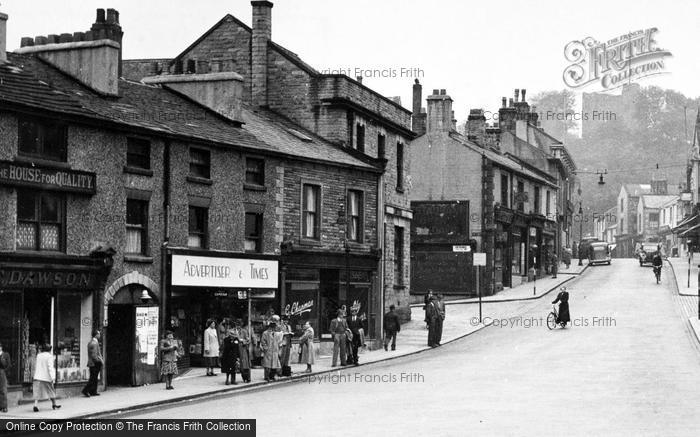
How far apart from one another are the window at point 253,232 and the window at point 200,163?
234cm

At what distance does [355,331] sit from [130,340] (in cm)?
836

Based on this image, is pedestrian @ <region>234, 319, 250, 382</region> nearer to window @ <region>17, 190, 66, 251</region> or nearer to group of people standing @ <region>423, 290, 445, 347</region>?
window @ <region>17, 190, 66, 251</region>

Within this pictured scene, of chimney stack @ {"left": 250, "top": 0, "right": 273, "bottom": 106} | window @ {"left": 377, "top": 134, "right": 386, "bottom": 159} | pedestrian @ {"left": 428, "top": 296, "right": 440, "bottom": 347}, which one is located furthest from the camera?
window @ {"left": 377, "top": 134, "right": 386, "bottom": 159}

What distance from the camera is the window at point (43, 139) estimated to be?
84.0 ft

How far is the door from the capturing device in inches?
1113

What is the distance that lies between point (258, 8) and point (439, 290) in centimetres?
2164

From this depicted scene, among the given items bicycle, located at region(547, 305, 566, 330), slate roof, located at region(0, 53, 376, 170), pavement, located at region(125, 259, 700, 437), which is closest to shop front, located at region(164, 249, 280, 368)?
slate roof, located at region(0, 53, 376, 170)

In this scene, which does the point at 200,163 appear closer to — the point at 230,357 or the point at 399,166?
the point at 230,357

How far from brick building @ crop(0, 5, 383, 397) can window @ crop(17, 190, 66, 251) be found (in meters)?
0.03

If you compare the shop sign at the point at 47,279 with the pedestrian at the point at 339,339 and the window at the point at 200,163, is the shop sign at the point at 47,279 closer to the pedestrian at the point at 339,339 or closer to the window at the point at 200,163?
the window at the point at 200,163

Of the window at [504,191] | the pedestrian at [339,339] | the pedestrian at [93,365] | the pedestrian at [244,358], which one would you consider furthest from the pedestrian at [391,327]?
the window at [504,191]

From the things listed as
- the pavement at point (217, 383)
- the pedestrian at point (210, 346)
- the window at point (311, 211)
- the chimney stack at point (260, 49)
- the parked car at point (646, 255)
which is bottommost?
the pavement at point (217, 383)

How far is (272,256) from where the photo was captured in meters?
33.9

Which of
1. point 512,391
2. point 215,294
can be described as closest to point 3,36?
point 215,294
